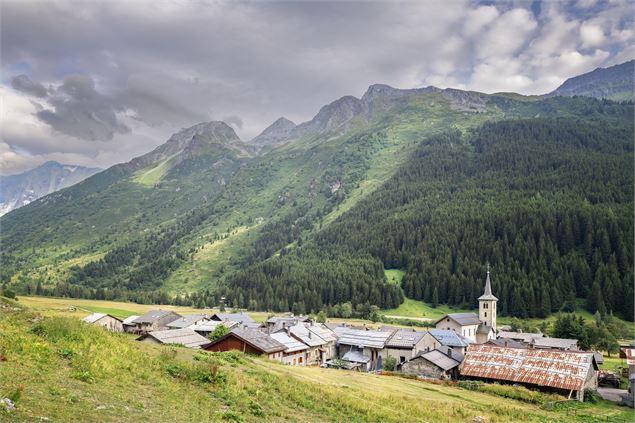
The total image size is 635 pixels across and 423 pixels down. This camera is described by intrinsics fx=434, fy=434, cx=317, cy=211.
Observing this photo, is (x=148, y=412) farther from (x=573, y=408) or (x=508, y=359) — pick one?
(x=508, y=359)

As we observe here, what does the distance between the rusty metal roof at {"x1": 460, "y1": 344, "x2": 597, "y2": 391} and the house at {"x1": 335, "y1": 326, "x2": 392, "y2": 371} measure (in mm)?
21053

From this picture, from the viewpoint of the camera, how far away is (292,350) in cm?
7081

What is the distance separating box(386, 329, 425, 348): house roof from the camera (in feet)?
286

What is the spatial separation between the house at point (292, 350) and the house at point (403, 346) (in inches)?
785

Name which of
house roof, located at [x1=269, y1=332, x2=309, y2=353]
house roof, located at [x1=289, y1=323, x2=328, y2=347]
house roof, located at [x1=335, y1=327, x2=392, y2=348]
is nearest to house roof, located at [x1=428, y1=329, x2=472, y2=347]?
house roof, located at [x1=335, y1=327, x2=392, y2=348]

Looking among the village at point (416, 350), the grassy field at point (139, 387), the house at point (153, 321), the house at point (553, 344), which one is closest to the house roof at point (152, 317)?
the house at point (153, 321)

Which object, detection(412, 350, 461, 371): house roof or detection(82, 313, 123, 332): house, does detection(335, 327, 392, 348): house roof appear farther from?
detection(82, 313, 123, 332): house

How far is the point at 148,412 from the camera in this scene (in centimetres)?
2014

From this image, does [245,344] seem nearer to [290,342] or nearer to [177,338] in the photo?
[290,342]

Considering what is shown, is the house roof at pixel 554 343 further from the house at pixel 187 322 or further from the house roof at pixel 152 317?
the house roof at pixel 152 317

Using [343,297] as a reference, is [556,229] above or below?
above

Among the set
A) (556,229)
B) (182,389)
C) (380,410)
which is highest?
(556,229)

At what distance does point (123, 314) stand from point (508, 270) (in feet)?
453

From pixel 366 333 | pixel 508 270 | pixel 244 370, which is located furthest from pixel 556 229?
pixel 244 370
